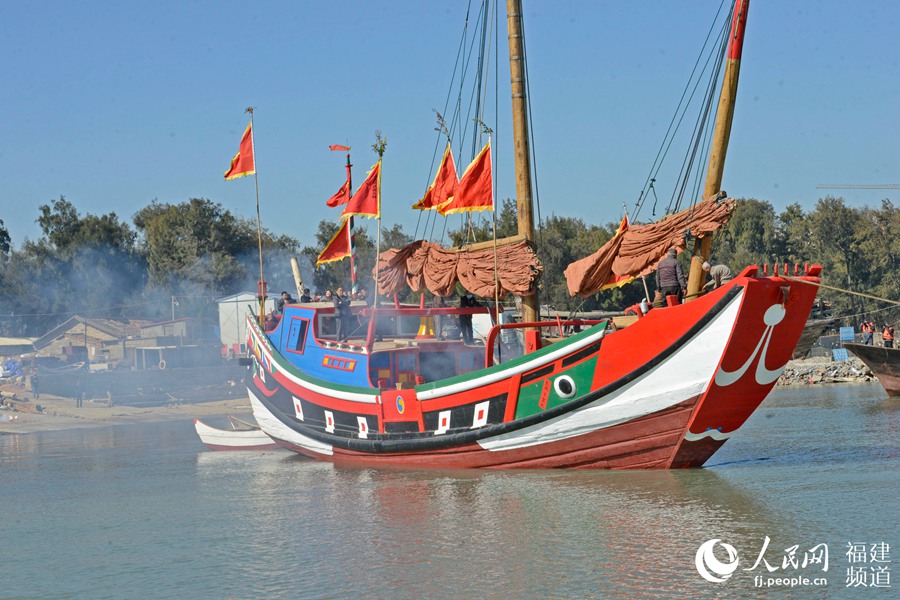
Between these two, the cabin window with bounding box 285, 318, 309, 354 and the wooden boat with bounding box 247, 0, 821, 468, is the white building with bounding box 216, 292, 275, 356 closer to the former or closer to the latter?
the cabin window with bounding box 285, 318, 309, 354

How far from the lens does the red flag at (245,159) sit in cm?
2384

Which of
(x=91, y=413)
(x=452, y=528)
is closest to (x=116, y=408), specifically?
(x=91, y=413)

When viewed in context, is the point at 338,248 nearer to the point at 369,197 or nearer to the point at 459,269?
the point at 369,197

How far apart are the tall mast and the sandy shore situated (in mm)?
21451

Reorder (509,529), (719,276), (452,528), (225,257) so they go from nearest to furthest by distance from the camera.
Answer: (509,529) < (452,528) < (719,276) < (225,257)

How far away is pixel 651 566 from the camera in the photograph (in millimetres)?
10625

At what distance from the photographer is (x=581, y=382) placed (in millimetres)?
14977

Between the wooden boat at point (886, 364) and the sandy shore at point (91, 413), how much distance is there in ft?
71.8

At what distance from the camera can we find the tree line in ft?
211

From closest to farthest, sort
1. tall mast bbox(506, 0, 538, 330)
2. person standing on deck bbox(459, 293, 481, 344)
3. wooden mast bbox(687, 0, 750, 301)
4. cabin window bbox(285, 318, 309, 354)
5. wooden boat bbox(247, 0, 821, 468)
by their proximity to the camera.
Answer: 1. wooden boat bbox(247, 0, 821, 468)
2. wooden mast bbox(687, 0, 750, 301)
3. tall mast bbox(506, 0, 538, 330)
4. person standing on deck bbox(459, 293, 481, 344)
5. cabin window bbox(285, 318, 309, 354)

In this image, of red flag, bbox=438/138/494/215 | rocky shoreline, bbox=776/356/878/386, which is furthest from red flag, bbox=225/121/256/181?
rocky shoreline, bbox=776/356/878/386

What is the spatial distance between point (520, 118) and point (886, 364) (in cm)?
1840

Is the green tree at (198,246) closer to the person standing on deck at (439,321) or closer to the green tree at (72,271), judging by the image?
the green tree at (72,271)

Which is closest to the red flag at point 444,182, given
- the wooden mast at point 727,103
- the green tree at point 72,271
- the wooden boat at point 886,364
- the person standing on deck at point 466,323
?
the person standing on deck at point 466,323
